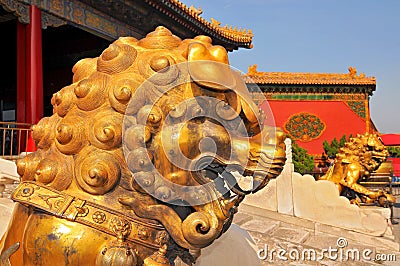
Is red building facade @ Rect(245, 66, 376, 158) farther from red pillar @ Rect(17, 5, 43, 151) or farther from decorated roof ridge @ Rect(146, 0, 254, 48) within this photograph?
red pillar @ Rect(17, 5, 43, 151)

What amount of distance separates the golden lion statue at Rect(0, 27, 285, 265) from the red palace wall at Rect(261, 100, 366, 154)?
46.2 ft

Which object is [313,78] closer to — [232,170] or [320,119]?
[320,119]

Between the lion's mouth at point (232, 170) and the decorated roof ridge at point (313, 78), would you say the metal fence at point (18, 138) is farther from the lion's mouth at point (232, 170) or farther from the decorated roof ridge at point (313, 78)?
the decorated roof ridge at point (313, 78)

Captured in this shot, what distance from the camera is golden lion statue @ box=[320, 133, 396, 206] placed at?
541cm

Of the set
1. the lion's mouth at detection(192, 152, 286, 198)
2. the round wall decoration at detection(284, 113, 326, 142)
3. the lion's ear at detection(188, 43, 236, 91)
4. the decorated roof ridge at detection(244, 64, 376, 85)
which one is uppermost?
the decorated roof ridge at detection(244, 64, 376, 85)

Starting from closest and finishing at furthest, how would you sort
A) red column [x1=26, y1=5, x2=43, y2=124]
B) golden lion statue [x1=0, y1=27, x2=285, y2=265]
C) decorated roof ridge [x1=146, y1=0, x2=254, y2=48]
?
golden lion statue [x1=0, y1=27, x2=285, y2=265]
red column [x1=26, y1=5, x2=43, y2=124]
decorated roof ridge [x1=146, y1=0, x2=254, y2=48]

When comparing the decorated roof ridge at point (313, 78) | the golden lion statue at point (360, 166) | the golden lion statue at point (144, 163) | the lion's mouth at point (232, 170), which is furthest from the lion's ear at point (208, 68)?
the decorated roof ridge at point (313, 78)

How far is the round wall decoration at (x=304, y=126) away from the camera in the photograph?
14.8 m

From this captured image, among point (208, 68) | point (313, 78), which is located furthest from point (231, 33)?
point (208, 68)

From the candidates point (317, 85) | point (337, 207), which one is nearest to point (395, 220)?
point (337, 207)

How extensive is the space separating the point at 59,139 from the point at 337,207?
4.00 m

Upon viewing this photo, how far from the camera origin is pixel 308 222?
4070 millimetres

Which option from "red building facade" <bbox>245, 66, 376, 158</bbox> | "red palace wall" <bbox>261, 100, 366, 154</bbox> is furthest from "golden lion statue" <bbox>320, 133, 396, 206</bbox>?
"red palace wall" <bbox>261, 100, 366, 154</bbox>

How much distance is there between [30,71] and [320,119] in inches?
453
